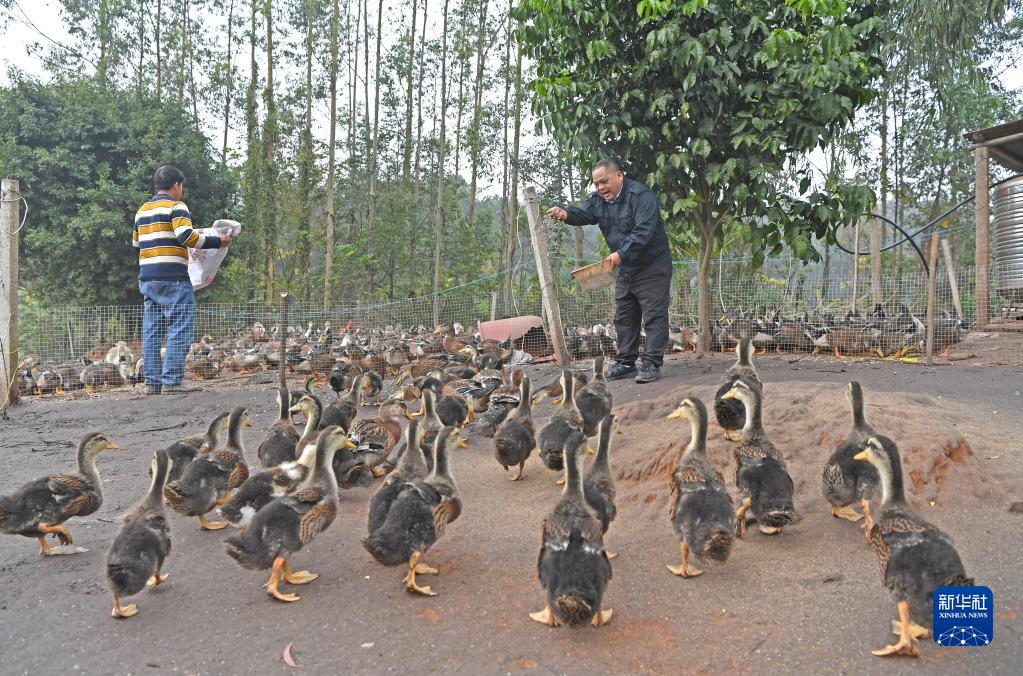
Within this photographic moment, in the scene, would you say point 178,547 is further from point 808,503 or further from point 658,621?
point 808,503

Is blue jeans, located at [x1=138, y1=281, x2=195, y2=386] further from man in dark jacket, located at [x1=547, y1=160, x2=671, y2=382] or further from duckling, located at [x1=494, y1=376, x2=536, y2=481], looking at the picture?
duckling, located at [x1=494, y1=376, x2=536, y2=481]

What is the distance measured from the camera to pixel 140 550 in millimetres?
3402

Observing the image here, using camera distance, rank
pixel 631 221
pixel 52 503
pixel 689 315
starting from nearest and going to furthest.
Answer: pixel 52 503 → pixel 631 221 → pixel 689 315

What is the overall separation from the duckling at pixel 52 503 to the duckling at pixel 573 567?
3093 millimetres

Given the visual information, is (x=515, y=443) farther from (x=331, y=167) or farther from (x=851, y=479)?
(x=331, y=167)

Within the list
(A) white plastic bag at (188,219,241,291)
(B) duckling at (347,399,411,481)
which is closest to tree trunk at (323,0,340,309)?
(A) white plastic bag at (188,219,241,291)

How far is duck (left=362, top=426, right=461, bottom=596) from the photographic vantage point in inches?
136

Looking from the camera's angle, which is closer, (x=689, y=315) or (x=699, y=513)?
(x=699, y=513)

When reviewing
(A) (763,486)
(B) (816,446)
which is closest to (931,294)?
(B) (816,446)

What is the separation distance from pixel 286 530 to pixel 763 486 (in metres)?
2.62

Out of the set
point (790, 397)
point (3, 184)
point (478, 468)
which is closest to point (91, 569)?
point (478, 468)

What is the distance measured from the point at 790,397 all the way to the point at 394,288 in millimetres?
19773

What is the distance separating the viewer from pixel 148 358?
9.55m

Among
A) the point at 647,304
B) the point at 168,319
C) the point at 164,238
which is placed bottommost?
the point at 168,319
